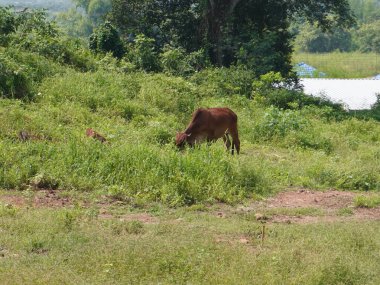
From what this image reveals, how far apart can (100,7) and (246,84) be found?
5591cm

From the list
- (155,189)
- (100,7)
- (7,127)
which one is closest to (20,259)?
(155,189)

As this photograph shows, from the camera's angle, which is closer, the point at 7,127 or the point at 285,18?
the point at 7,127

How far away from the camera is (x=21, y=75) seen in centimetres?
1454

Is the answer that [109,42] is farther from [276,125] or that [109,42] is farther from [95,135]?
[95,135]

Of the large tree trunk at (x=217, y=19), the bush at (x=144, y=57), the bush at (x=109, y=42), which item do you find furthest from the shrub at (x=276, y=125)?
the large tree trunk at (x=217, y=19)

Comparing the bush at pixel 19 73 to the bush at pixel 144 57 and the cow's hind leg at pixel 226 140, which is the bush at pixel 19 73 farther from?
the cow's hind leg at pixel 226 140

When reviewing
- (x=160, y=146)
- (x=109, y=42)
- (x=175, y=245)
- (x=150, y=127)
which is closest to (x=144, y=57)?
(x=109, y=42)

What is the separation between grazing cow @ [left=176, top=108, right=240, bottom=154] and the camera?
11945 mm

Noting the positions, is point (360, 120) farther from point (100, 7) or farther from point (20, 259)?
point (100, 7)

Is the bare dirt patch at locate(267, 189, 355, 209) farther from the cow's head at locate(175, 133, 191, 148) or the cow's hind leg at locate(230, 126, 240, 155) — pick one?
the cow's hind leg at locate(230, 126, 240, 155)

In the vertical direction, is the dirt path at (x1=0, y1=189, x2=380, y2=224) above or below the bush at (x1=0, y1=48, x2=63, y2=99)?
below

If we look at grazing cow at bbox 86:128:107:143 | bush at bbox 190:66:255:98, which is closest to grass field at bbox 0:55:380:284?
grazing cow at bbox 86:128:107:143

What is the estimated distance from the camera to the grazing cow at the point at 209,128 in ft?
39.2

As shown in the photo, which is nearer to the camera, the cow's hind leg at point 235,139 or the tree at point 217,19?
the cow's hind leg at point 235,139
